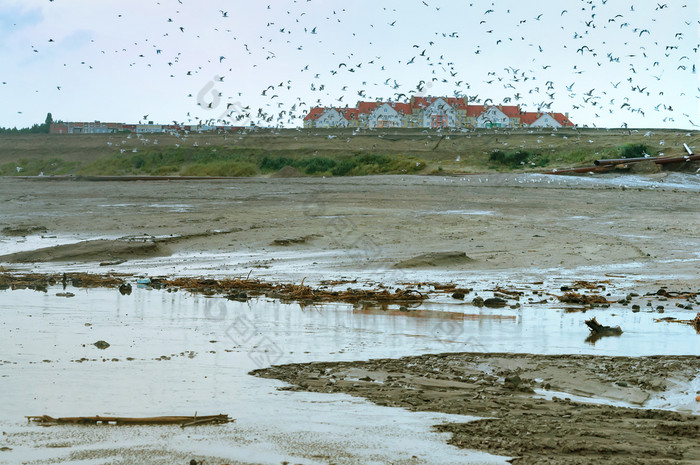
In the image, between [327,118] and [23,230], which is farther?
[327,118]

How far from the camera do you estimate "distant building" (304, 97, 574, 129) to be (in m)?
92.9

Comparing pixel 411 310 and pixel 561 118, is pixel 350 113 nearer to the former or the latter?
pixel 561 118

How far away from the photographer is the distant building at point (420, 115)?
92.9 metres

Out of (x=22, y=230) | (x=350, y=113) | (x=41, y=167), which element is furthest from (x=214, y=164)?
(x=22, y=230)

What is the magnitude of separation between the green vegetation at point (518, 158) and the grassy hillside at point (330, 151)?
7 cm

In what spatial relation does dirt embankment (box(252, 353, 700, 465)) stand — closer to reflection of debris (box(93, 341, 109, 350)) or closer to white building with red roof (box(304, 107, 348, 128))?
reflection of debris (box(93, 341, 109, 350))

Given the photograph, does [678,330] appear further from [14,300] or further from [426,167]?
[426,167]

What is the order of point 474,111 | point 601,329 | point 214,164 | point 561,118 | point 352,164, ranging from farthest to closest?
point 474,111
point 561,118
point 214,164
point 352,164
point 601,329

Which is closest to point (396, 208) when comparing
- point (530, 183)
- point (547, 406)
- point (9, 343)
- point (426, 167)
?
point (530, 183)

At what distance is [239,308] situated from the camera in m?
9.51

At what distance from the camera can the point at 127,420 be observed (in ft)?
16.1

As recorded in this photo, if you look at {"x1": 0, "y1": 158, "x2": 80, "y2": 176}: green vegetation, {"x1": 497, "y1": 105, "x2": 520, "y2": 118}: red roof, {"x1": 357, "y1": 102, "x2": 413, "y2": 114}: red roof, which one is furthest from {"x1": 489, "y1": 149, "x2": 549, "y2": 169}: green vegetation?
{"x1": 497, "y1": 105, "x2": 520, "y2": 118}: red roof

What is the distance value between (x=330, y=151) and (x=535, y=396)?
56.0 meters

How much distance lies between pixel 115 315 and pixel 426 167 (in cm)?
3893
